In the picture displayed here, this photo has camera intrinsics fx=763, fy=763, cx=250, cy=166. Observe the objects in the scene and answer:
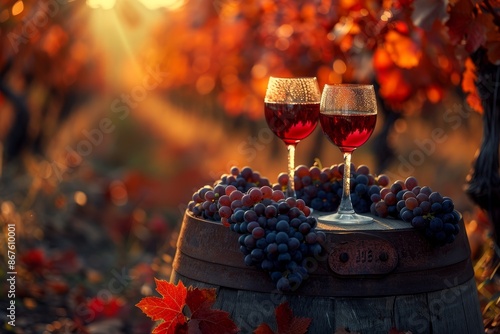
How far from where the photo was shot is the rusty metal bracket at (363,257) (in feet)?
7.41

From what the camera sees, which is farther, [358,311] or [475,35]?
[475,35]

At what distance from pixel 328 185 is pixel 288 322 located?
2.34 ft

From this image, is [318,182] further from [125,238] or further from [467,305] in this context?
[125,238]

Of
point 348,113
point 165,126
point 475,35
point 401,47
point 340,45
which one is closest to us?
point 348,113

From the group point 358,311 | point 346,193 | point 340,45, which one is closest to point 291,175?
point 346,193

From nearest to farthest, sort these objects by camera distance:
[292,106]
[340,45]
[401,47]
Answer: [292,106] → [401,47] → [340,45]

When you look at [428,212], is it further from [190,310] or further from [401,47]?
[401,47]

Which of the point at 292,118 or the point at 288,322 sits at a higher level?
the point at 292,118

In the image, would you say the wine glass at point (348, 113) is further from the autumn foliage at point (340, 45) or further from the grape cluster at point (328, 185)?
the autumn foliage at point (340, 45)

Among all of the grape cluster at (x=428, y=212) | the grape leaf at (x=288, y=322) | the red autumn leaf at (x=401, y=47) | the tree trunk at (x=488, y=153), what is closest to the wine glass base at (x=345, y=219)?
the grape cluster at (x=428, y=212)

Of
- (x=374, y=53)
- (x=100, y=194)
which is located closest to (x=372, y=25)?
(x=374, y=53)

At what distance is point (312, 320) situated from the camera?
2.26 metres

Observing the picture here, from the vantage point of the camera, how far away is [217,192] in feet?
8.36

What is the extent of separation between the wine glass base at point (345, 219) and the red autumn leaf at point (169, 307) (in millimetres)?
520
